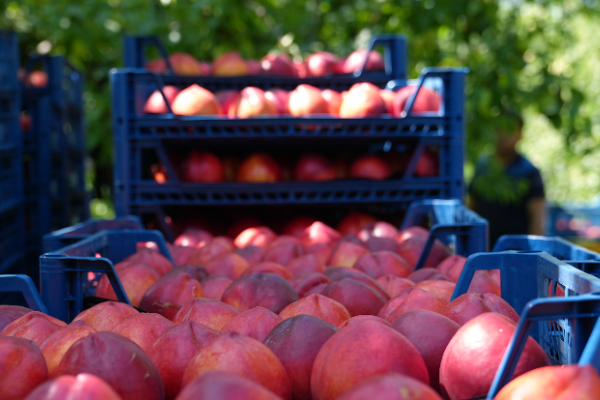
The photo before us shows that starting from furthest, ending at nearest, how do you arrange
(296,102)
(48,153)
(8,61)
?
(48,153) < (8,61) < (296,102)

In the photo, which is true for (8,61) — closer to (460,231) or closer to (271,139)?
(271,139)

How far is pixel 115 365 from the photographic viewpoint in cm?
78

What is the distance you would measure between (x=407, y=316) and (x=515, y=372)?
0.66ft

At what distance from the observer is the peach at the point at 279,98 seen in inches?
97.5

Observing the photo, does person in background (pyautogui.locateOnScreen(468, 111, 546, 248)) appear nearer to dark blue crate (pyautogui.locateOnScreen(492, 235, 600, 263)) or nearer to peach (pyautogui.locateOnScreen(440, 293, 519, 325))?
dark blue crate (pyautogui.locateOnScreen(492, 235, 600, 263))

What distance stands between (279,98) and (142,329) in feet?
5.58

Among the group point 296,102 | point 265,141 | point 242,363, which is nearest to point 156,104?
point 265,141

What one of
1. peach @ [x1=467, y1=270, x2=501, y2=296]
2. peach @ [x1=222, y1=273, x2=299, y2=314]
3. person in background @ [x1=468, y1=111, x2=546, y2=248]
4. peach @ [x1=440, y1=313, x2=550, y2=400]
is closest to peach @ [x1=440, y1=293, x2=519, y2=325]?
peach @ [x1=440, y1=313, x2=550, y2=400]

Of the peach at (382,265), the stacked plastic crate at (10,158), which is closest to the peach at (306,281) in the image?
the peach at (382,265)

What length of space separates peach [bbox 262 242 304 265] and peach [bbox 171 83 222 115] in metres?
0.77

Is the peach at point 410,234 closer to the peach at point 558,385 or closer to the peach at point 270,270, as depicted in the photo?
the peach at point 270,270

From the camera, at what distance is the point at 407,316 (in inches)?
38.1

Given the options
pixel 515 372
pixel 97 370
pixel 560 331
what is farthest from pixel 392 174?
pixel 97 370

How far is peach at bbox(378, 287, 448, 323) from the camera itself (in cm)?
111
